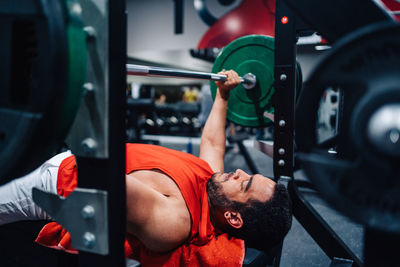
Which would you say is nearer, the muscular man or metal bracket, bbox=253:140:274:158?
the muscular man

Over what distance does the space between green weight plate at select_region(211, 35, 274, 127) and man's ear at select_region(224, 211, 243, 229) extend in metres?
0.60

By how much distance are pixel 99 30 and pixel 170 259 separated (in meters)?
0.75

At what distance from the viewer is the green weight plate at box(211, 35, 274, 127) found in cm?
153

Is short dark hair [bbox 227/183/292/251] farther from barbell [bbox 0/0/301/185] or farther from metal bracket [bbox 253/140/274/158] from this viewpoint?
barbell [bbox 0/0/301/185]

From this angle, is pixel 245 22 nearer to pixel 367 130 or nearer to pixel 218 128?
pixel 218 128

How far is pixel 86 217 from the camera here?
1.74 feet

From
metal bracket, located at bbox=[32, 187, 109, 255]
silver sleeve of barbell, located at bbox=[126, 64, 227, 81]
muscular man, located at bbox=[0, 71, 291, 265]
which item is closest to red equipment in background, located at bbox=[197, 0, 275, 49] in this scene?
silver sleeve of barbell, located at bbox=[126, 64, 227, 81]

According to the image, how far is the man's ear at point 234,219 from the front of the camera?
1.12 meters

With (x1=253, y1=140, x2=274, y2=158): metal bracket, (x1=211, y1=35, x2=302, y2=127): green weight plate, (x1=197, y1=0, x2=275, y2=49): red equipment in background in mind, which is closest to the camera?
(x1=253, y1=140, x2=274, y2=158): metal bracket

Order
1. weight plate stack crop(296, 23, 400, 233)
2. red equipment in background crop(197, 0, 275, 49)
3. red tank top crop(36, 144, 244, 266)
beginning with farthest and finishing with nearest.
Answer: red equipment in background crop(197, 0, 275, 49) < red tank top crop(36, 144, 244, 266) < weight plate stack crop(296, 23, 400, 233)

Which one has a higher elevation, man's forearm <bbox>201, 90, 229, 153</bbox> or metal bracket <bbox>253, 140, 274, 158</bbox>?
man's forearm <bbox>201, 90, 229, 153</bbox>

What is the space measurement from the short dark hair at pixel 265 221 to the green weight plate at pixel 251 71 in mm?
567

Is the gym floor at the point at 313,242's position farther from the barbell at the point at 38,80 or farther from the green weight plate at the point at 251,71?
the barbell at the point at 38,80

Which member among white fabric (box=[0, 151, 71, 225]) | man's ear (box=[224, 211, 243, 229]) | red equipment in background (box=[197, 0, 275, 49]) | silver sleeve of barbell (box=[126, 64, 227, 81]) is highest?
red equipment in background (box=[197, 0, 275, 49])
